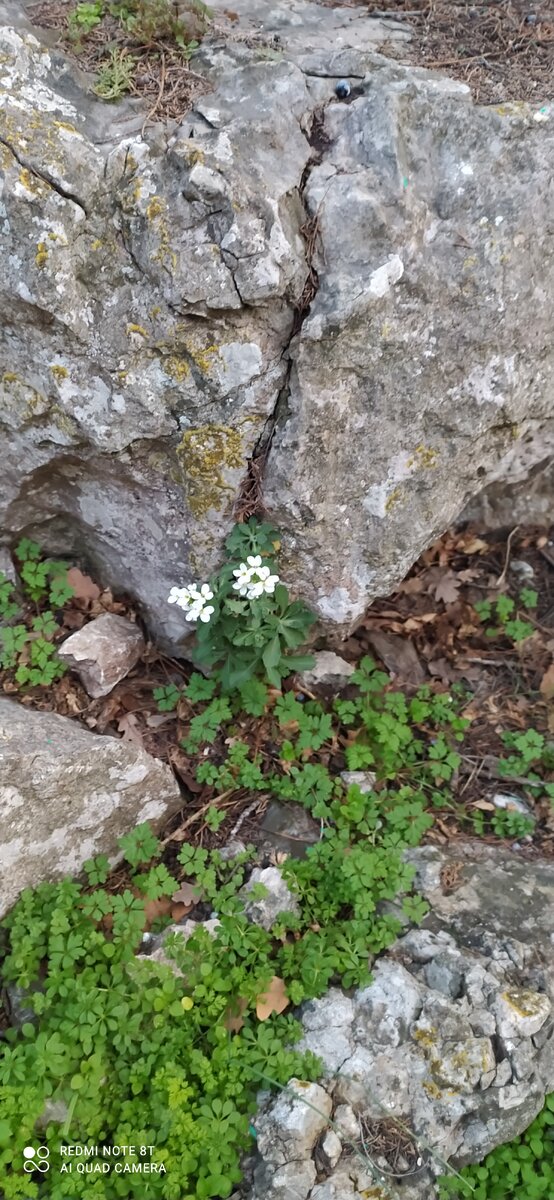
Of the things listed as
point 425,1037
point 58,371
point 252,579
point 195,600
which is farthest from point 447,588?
point 58,371

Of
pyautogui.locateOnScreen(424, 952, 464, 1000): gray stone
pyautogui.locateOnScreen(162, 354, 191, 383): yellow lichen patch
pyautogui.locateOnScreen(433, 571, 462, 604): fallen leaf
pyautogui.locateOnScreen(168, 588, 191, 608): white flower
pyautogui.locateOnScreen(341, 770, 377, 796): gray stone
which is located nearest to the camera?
pyautogui.locateOnScreen(424, 952, 464, 1000): gray stone

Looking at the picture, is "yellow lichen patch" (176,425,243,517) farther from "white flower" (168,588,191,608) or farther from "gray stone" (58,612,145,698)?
"gray stone" (58,612,145,698)

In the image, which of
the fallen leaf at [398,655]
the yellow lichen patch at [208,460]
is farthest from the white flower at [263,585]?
the fallen leaf at [398,655]

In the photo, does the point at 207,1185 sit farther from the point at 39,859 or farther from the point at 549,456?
the point at 549,456

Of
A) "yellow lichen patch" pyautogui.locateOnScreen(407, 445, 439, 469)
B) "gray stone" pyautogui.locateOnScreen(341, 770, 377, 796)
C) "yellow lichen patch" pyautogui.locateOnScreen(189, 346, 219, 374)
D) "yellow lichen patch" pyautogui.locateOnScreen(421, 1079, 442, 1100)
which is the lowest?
"yellow lichen patch" pyautogui.locateOnScreen(421, 1079, 442, 1100)

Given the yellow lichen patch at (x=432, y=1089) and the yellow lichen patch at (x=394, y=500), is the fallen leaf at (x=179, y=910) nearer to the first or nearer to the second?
the yellow lichen patch at (x=432, y=1089)

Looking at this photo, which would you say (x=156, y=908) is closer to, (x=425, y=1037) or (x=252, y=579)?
(x=425, y=1037)

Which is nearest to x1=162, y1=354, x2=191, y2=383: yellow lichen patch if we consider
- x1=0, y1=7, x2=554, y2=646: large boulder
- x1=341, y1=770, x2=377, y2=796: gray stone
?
x1=0, y1=7, x2=554, y2=646: large boulder
